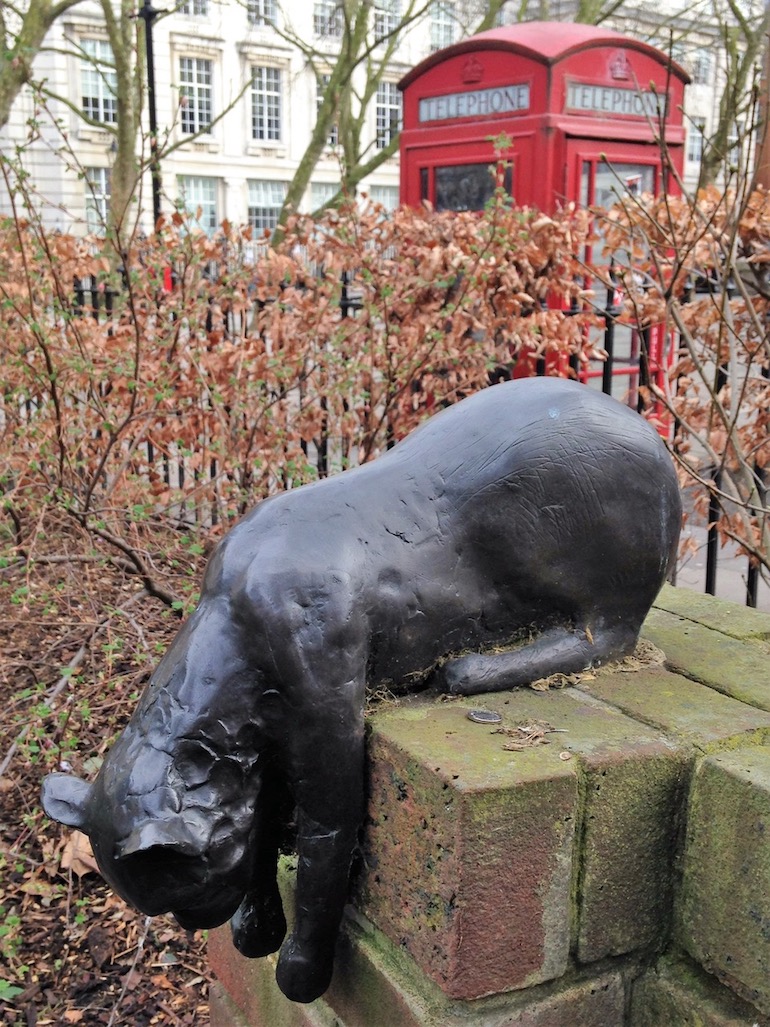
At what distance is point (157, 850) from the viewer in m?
1.83

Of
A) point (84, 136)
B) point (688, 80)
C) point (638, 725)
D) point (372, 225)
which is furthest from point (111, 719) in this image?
point (84, 136)

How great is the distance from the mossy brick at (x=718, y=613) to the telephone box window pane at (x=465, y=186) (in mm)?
6145

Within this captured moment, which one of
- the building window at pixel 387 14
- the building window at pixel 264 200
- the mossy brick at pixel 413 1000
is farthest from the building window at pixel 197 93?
the mossy brick at pixel 413 1000

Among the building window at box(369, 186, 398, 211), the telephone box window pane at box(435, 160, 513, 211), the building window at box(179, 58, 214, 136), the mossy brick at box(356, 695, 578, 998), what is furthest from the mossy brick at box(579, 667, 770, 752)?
the building window at box(369, 186, 398, 211)

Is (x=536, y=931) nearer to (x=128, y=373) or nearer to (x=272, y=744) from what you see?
(x=272, y=744)

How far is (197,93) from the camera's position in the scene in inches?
1410

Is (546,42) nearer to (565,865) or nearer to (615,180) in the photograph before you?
(615,180)

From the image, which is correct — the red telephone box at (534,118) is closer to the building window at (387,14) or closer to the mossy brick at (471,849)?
the building window at (387,14)

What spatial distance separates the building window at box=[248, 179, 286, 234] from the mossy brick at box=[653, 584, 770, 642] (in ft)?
124

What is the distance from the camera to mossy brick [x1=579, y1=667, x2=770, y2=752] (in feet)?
7.17

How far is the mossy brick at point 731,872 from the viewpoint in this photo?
1.98 meters

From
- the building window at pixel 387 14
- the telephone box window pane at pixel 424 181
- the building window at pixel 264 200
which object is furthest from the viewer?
the building window at pixel 264 200

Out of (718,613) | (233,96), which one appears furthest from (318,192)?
(718,613)

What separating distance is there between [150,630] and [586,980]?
9.70 ft
